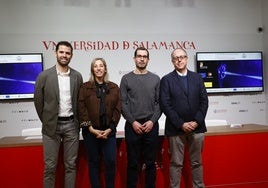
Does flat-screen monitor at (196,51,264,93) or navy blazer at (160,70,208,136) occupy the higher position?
flat-screen monitor at (196,51,264,93)

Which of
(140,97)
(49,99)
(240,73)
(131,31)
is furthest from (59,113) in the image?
(240,73)

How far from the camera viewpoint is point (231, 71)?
4.90 m

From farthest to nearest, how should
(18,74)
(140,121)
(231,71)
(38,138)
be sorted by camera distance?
(231,71) < (18,74) < (38,138) < (140,121)

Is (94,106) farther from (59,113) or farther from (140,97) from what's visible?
(140,97)

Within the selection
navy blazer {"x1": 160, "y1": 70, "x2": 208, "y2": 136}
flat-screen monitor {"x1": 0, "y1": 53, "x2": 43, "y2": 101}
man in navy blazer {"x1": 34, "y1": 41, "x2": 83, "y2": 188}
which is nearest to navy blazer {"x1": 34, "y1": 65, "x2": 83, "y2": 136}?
man in navy blazer {"x1": 34, "y1": 41, "x2": 83, "y2": 188}

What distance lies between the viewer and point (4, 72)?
4242 millimetres

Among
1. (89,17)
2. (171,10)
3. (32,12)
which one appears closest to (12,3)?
(32,12)

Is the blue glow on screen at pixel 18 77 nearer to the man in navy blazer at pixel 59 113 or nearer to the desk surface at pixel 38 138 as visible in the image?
the desk surface at pixel 38 138

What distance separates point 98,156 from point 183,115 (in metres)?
0.90

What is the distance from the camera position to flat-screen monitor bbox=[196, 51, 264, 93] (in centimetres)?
479

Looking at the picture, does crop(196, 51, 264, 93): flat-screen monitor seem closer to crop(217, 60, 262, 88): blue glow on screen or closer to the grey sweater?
crop(217, 60, 262, 88): blue glow on screen

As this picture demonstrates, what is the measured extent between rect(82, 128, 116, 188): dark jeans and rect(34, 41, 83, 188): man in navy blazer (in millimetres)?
144

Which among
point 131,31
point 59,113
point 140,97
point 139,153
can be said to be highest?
point 131,31

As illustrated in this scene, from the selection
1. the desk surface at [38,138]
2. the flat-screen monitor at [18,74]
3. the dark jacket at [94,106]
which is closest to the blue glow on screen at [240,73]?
the desk surface at [38,138]
